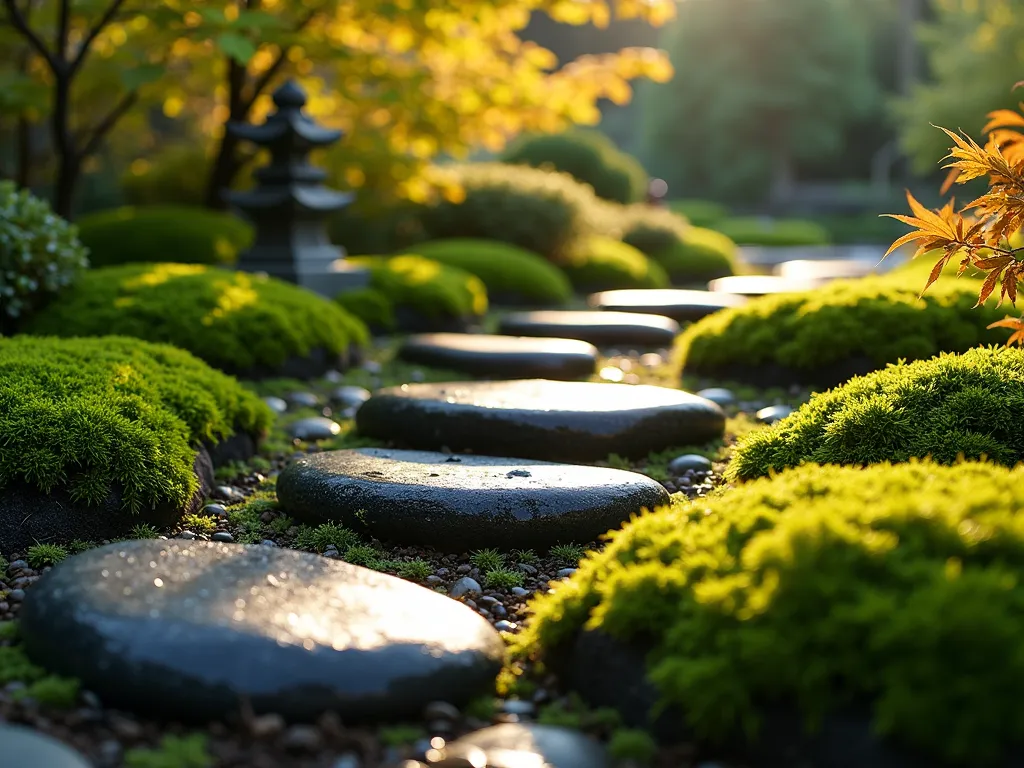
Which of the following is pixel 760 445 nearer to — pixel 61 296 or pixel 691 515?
pixel 691 515

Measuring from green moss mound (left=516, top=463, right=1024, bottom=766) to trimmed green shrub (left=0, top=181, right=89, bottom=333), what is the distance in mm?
4917

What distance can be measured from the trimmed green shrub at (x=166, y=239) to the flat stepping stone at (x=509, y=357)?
12.2 feet

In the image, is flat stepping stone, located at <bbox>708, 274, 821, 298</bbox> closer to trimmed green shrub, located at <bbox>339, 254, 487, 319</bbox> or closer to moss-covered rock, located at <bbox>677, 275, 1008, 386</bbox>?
trimmed green shrub, located at <bbox>339, 254, 487, 319</bbox>

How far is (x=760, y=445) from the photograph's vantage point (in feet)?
13.5

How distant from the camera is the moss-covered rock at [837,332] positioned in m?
6.11

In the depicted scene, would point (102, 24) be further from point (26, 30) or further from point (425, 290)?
point (425, 290)

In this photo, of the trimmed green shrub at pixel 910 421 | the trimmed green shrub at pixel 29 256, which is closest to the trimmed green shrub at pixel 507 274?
the trimmed green shrub at pixel 29 256

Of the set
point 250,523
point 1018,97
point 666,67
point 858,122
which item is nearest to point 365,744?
point 250,523

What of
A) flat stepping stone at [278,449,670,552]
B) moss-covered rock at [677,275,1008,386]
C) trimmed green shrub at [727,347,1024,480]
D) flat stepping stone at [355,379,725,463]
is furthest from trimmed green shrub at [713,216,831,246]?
flat stepping stone at [278,449,670,552]

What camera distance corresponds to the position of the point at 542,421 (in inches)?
196

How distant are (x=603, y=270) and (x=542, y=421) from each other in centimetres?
950

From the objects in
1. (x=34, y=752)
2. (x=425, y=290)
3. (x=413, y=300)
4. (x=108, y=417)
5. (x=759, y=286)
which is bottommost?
(x=759, y=286)

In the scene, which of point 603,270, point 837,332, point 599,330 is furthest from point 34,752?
point 603,270

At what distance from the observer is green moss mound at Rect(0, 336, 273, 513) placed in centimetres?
377
